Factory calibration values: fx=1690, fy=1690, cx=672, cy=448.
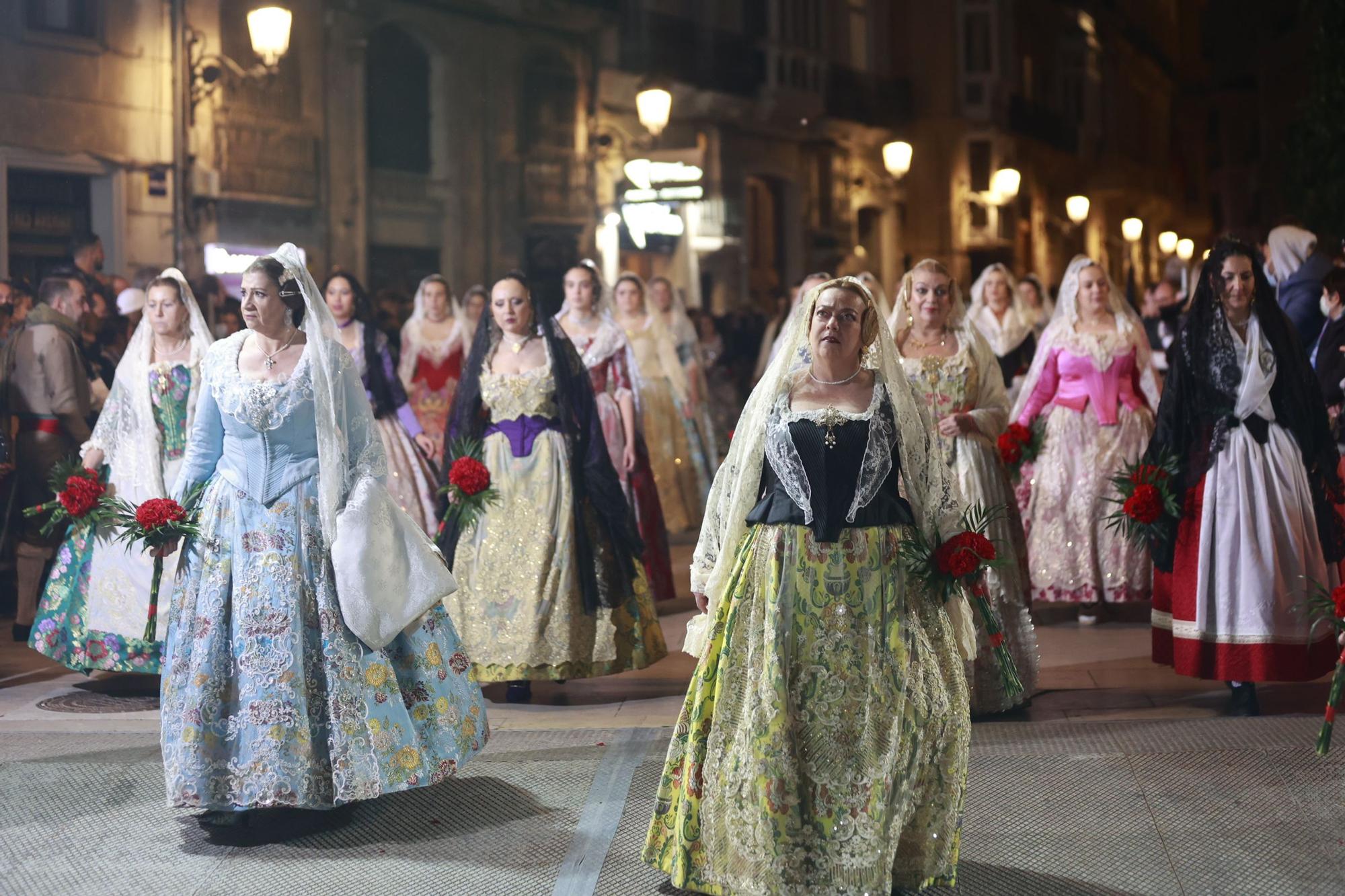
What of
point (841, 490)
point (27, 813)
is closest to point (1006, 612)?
point (841, 490)

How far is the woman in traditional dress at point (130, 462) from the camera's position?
7.32 metres

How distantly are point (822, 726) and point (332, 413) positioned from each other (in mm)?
1861

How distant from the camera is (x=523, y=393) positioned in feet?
23.6

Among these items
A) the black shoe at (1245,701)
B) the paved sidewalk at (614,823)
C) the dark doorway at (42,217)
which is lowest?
the paved sidewalk at (614,823)

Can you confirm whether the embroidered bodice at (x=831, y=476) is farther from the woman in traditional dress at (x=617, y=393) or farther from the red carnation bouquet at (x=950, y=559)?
the woman in traditional dress at (x=617, y=393)

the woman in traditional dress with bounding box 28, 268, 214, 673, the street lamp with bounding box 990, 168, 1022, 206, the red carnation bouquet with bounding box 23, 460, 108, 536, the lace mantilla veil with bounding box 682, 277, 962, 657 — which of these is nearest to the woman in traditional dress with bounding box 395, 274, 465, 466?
the woman in traditional dress with bounding box 28, 268, 214, 673

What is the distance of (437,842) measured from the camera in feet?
16.9

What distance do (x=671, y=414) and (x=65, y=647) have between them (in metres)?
5.48

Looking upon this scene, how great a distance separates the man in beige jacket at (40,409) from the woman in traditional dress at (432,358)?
246 centimetres

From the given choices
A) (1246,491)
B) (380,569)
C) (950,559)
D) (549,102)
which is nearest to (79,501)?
(380,569)

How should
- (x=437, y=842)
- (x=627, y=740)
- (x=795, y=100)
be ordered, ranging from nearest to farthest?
(x=437, y=842) → (x=627, y=740) → (x=795, y=100)

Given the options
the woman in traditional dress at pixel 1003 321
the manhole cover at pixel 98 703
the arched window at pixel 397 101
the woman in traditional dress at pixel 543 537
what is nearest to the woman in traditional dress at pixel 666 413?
the woman in traditional dress at pixel 1003 321

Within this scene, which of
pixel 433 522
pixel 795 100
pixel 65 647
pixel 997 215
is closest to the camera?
pixel 65 647

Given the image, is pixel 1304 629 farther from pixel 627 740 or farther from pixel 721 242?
pixel 721 242
